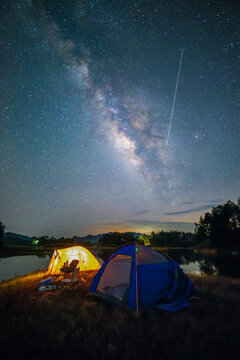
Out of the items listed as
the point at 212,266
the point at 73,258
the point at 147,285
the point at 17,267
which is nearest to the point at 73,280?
the point at 73,258

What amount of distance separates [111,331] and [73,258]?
376 inches

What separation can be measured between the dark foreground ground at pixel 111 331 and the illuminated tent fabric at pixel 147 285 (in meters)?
0.34

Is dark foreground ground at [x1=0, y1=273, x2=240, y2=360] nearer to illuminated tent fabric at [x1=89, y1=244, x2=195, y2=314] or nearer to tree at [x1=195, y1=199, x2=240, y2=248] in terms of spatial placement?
illuminated tent fabric at [x1=89, y1=244, x2=195, y2=314]

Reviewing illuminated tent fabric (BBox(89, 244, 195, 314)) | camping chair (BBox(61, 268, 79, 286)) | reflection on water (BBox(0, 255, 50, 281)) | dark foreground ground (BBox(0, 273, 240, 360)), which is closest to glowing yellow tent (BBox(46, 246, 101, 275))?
camping chair (BBox(61, 268, 79, 286))

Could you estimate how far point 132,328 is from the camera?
4.62 m

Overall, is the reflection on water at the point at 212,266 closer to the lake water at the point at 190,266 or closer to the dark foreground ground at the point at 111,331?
the lake water at the point at 190,266

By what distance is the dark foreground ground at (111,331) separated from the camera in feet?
11.8

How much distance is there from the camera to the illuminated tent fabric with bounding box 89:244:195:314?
5.76 m

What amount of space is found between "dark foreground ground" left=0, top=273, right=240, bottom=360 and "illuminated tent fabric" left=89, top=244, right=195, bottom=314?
34 cm

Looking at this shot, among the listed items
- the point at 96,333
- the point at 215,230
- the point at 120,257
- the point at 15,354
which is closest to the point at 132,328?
the point at 96,333

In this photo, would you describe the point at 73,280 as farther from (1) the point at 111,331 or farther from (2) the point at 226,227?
(2) the point at 226,227

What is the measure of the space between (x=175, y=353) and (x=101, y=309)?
9.68ft

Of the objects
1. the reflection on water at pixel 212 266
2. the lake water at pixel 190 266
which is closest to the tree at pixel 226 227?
the reflection on water at pixel 212 266

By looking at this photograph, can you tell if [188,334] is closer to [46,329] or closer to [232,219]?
[46,329]
